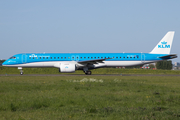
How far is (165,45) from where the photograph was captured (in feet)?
136

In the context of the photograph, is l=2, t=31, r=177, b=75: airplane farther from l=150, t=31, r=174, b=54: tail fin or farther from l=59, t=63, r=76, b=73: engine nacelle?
l=150, t=31, r=174, b=54: tail fin

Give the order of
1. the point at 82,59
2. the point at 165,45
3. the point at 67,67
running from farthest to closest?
the point at 165,45, the point at 82,59, the point at 67,67

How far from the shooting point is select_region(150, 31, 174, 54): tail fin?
41094 mm

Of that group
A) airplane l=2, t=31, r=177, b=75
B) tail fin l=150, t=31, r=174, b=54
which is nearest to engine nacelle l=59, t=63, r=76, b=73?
airplane l=2, t=31, r=177, b=75

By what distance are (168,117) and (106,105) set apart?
3.27 metres

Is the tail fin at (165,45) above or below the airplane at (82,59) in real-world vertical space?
above

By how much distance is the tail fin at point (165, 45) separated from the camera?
41.1 meters

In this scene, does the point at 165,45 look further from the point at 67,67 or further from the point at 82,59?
the point at 67,67

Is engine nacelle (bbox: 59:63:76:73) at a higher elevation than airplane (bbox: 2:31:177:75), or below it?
below

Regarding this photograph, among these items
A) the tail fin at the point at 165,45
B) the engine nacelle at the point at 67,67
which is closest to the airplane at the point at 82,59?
the engine nacelle at the point at 67,67

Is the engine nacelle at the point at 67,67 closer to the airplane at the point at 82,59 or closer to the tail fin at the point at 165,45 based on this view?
the airplane at the point at 82,59

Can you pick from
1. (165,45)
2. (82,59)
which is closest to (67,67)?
(82,59)

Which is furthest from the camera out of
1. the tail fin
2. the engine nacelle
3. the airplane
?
the tail fin

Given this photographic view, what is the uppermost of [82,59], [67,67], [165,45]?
[165,45]
